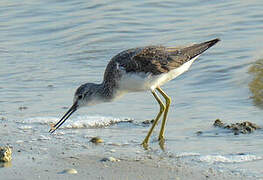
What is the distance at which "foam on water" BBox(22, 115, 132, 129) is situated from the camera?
7527 mm

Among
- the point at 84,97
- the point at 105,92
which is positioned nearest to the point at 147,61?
the point at 105,92

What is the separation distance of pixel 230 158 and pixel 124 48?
18.1ft

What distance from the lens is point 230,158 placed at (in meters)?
6.00

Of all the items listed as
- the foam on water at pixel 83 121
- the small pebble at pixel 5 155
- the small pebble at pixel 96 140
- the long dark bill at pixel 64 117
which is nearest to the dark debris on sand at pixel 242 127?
the foam on water at pixel 83 121

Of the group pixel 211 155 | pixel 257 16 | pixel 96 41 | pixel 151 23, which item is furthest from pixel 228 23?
pixel 211 155

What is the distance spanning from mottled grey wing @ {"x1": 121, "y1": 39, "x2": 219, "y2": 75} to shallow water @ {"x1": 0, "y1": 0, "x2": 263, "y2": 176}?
740 millimetres

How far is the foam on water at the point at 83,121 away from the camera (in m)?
7.53

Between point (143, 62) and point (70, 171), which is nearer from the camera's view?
point (70, 171)

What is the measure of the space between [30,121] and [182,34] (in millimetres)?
4508

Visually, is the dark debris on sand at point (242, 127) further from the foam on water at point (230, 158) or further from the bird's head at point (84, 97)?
the bird's head at point (84, 97)

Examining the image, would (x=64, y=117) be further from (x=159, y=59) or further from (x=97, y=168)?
(x=97, y=168)

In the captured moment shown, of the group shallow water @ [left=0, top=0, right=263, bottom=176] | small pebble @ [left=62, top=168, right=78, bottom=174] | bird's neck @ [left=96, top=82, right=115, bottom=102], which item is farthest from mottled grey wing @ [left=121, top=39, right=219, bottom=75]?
small pebble @ [left=62, top=168, right=78, bottom=174]

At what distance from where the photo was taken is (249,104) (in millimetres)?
8070

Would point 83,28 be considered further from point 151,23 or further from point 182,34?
point 182,34
